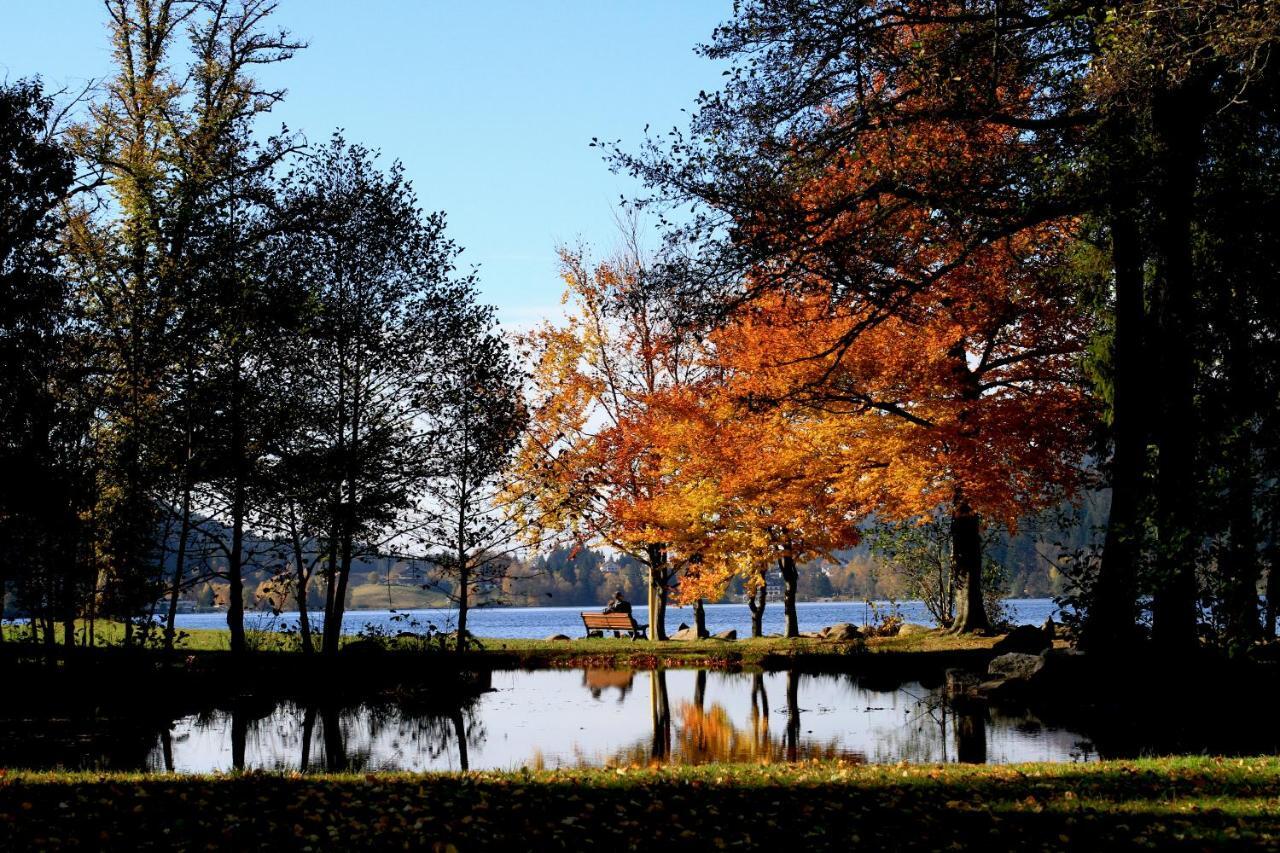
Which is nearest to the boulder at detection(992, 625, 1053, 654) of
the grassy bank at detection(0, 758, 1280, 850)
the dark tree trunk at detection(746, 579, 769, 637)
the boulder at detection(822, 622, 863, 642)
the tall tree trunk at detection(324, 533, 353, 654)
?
the boulder at detection(822, 622, 863, 642)

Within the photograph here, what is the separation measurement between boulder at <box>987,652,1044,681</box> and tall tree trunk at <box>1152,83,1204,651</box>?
2802mm

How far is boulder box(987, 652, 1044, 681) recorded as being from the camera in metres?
17.0

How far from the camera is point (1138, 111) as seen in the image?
12672 millimetres

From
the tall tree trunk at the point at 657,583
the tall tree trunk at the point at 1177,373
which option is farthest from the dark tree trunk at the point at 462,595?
the tall tree trunk at the point at 1177,373

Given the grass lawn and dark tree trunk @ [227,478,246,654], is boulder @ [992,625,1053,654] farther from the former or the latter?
dark tree trunk @ [227,478,246,654]

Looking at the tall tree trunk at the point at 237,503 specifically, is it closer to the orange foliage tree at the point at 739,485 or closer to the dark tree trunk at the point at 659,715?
the dark tree trunk at the point at 659,715

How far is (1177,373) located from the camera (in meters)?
14.6

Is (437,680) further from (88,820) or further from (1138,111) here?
(1138,111)

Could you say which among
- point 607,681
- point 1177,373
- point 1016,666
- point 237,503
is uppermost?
point 1177,373

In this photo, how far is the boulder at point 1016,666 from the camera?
1705 cm

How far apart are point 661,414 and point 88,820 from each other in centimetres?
2002

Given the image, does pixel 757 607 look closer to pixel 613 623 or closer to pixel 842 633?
pixel 842 633

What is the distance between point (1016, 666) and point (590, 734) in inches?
277

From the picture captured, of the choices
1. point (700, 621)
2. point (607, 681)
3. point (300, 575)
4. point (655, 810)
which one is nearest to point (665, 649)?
point (607, 681)
